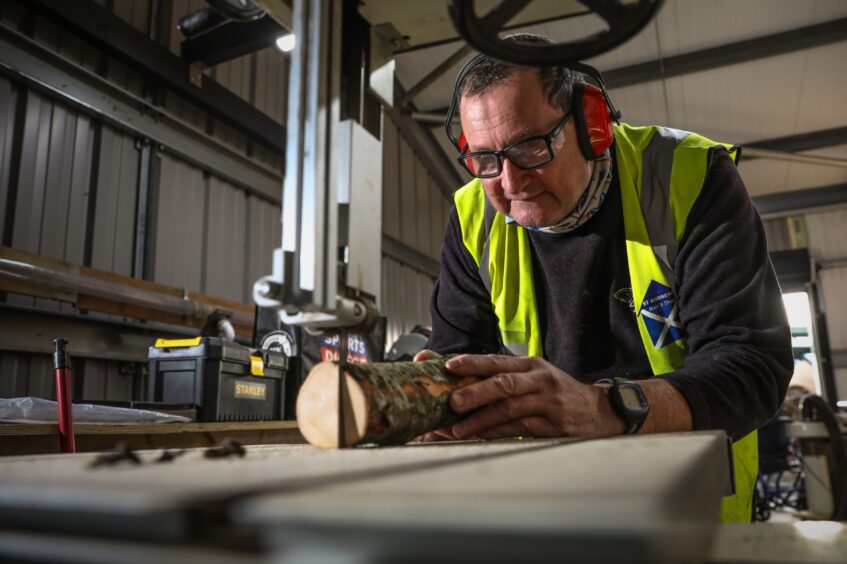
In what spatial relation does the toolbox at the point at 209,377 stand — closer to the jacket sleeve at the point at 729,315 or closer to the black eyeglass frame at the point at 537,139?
the black eyeglass frame at the point at 537,139

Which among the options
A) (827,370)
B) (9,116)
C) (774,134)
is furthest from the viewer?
(827,370)

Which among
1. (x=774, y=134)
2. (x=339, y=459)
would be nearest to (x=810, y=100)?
(x=774, y=134)

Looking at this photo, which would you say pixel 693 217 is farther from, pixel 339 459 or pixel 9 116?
pixel 9 116

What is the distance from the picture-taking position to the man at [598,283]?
4.42 ft

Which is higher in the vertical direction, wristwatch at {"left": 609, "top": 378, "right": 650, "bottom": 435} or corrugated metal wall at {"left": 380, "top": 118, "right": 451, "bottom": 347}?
corrugated metal wall at {"left": 380, "top": 118, "right": 451, "bottom": 347}

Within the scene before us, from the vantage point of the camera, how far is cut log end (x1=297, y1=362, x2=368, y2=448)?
112cm

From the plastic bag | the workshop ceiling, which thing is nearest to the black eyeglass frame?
the plastic bag

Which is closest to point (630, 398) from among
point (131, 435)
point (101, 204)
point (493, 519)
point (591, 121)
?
point (591, 121)

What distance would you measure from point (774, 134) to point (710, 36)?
2209mm

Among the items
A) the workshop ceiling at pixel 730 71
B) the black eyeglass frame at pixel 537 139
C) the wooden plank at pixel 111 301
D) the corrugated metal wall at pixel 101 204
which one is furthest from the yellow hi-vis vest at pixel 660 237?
the workshop ceiling at pixel 730 71

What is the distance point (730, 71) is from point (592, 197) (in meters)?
5.74

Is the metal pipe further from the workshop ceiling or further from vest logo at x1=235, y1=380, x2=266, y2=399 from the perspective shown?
vest logo at x1=235, y1=380, x2=266, y2=399

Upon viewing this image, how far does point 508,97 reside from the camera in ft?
5.47

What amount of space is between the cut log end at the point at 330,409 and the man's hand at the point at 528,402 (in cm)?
24
